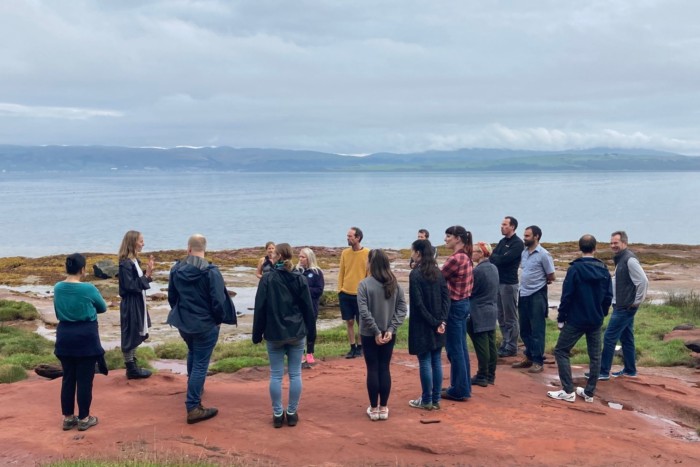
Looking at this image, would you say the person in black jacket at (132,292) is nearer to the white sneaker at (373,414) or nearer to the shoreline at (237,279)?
the white sneaker at (373,414)

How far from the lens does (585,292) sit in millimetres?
8445

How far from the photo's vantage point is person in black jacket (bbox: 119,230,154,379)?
875 centimetres

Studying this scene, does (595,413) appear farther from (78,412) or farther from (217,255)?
(217,255)

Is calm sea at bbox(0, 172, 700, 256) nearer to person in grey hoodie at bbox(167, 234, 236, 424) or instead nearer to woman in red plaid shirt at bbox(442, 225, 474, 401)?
woman in red plaid shirt at bbox(442, 225, 474, 401)

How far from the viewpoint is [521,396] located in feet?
29.0

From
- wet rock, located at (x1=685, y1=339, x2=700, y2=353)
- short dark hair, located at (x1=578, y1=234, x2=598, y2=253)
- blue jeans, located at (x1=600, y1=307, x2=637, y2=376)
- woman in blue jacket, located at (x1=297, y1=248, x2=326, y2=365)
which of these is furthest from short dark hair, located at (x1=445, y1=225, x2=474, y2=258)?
wet rock, located at (x1=685, y1=339, x2=700, y2=353)

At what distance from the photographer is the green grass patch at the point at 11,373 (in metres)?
10.3

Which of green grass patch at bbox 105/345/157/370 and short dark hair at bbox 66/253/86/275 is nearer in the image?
short dark hair at bbox 66/253/86/275

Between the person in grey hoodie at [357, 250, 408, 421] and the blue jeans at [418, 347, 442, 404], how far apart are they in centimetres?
53

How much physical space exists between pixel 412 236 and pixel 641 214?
140 feet

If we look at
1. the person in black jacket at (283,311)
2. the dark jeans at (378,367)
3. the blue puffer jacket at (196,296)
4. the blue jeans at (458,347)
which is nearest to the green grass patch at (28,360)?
the blue puffer jacket at (196,296)

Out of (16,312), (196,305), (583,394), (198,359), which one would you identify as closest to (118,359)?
(198,359)

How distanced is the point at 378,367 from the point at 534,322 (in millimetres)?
3553

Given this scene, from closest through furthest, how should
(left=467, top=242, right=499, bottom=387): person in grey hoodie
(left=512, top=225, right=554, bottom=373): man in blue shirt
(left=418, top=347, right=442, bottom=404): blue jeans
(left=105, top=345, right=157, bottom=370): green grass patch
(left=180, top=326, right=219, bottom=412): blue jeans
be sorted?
1. (left=180, top=326, right=219, bottom=412): blue jeans
2. (left=418, top=347, right=442, bottom=404): blue jeans
3. (left=467, top=242, right=499, bottom=387): person in grey hoodie
4. (left=512, top=225, right=554, bottom=373): man in blue shirt
5. (left=105, top=345, right=157, bottom=370): green grass patch
